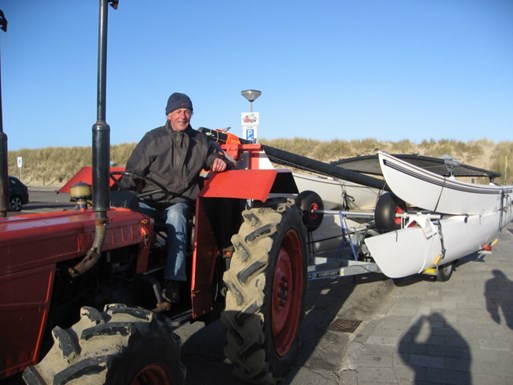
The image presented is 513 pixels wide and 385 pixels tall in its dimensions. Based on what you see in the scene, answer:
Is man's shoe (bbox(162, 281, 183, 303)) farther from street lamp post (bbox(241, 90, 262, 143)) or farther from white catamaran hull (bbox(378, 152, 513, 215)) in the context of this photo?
street lamp post (bbox(241, 90, 262, 143))

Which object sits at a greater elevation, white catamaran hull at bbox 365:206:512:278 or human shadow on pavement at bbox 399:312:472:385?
white catamaran hull at bbox 365:206:512:278

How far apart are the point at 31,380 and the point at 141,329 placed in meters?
0.44

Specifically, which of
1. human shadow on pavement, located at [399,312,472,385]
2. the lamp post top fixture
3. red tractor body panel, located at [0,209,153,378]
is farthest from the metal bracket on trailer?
the lamp post top fixture

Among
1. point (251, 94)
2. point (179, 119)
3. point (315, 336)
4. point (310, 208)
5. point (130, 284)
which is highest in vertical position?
point (251, 94)

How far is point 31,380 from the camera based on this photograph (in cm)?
184

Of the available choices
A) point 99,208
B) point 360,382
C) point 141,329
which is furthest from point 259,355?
point 99,208

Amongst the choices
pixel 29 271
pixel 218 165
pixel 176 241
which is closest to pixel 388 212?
pixel 218 165

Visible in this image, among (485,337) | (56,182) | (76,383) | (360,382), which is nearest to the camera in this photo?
(76,383)

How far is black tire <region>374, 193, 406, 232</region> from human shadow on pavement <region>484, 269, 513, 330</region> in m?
1.26

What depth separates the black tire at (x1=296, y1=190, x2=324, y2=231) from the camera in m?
6.07

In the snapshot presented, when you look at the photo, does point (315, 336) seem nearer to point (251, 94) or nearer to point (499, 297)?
point (499, 297)

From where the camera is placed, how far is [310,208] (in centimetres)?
611

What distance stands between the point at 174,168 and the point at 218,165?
13.1 inches

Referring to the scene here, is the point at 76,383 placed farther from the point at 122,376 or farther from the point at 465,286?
the point at 465,286
